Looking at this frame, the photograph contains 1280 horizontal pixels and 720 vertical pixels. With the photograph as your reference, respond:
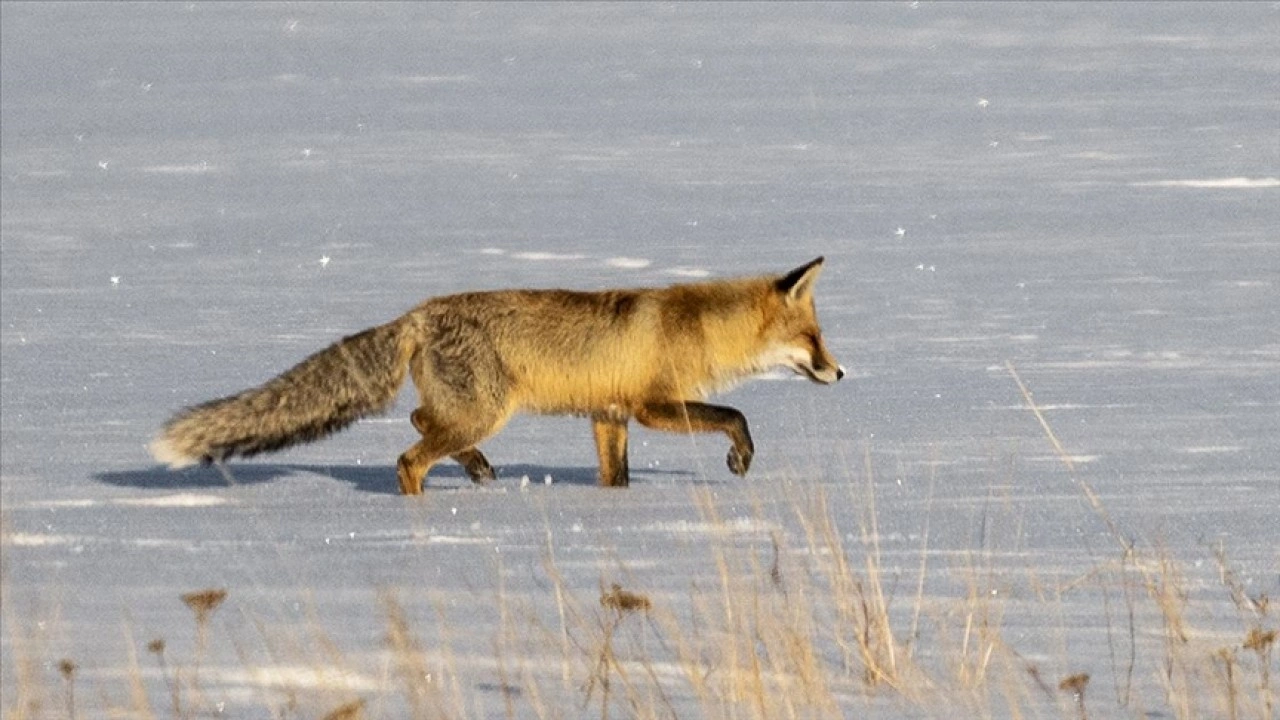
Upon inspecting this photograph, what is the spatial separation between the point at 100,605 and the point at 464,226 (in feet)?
36.8

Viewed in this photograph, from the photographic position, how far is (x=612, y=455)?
309 inches

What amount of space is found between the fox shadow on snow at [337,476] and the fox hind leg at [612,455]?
161 millimetres

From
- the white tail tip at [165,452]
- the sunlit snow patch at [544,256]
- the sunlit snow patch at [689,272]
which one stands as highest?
the white tail tip at [165,452]

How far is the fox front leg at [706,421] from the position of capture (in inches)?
308

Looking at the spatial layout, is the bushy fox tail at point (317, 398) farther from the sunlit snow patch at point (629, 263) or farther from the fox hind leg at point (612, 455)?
the sunlit snow patch at point (629, 263)

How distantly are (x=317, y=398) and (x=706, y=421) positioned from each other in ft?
4.52

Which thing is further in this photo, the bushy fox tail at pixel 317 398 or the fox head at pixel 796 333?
the fox head at pixel 796 333

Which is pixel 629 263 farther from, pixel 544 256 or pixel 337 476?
pixel 337 476

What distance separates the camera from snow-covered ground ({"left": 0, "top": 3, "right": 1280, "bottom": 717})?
443cm

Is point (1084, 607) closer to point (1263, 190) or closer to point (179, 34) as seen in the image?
point (1263, 190)

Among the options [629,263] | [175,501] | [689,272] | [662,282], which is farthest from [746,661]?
Result: [629,263]

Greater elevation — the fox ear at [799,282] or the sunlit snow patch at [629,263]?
the fox ear at [799,282]

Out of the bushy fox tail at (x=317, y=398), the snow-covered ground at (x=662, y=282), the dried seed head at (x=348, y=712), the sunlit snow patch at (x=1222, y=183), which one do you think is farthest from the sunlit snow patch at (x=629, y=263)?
the dried seed head at (x=348, y=712)

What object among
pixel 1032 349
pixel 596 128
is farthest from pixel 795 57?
pixel 1032 349
